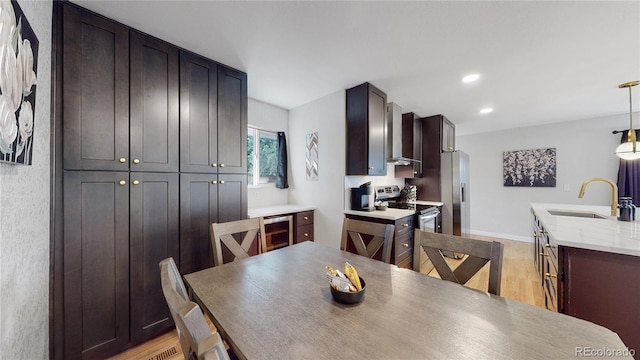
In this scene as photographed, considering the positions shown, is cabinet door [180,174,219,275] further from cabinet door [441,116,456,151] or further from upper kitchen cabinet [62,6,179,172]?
cabinet door [441,116,456,151]

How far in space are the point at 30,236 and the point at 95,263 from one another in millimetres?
492

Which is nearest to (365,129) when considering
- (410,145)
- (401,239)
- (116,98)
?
(401,239)

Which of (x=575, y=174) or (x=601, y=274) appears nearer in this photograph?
(x=601, y=274)

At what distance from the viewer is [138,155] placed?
169 cm

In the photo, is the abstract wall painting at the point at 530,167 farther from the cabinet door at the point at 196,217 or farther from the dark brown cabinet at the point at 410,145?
the cabinet door at the point at 196,217

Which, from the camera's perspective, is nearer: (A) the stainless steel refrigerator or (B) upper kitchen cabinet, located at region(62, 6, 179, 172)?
(B) upper kitchen cabinet, located at region(62, 6, 179, 172)

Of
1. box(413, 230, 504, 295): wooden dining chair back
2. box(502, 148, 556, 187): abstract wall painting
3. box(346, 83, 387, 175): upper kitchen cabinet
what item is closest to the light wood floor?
box(502, 148, 556, 187): abstract wall painting

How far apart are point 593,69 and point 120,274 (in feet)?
15.1

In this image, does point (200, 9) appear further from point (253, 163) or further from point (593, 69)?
point (593, 69)

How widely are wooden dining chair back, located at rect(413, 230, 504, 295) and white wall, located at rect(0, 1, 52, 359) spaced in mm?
1915

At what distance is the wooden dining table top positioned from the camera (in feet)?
2.20

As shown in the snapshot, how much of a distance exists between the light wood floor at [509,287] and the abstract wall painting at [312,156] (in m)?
2.03

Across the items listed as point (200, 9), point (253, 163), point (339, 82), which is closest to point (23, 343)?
point (200, 9)

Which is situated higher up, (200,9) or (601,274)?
(200,9)
